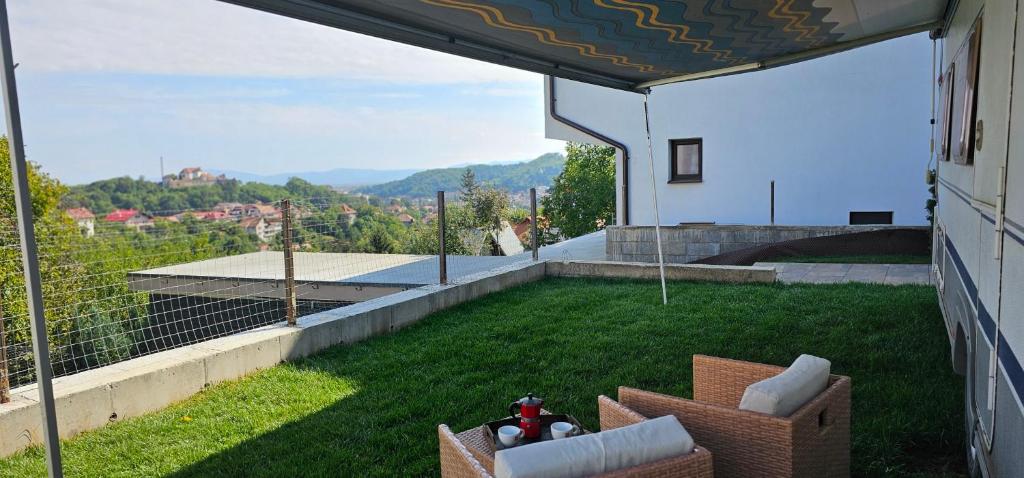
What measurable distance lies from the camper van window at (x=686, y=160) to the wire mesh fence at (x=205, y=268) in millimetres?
3917

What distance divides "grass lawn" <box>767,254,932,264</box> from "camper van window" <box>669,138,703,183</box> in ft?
12.8

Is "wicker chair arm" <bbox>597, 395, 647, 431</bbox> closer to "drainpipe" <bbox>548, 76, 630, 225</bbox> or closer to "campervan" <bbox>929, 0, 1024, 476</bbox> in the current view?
"campervan" <bbox>929, 0, 1024, 476</bbox>

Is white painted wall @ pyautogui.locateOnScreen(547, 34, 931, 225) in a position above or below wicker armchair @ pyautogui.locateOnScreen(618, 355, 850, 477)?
above

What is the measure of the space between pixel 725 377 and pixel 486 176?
57097mm

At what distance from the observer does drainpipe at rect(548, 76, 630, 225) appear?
1456cm

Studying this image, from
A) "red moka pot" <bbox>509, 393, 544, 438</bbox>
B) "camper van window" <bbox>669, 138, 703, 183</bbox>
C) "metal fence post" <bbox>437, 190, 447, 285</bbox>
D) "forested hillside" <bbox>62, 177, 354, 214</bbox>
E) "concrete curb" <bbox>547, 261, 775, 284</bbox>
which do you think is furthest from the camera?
"forested hillside" <bbox>62, 177, 354, 214</bbox>

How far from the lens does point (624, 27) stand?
14.8 ft

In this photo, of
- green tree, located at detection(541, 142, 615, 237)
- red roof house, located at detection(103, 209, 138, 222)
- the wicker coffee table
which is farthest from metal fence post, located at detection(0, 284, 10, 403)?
green tree, located at detection(541, 142, 615, 237)

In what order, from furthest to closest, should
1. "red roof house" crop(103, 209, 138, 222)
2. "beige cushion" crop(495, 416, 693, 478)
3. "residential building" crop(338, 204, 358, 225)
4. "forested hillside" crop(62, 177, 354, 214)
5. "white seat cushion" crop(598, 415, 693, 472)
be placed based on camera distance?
"forested hillside" crop(62, 177, 354, 214), "residential building" crop(338, 204, 358, 225), "red roof house" crop(103, 209, 138, 222), "white seat cushion" crop(598, 415, 693, 472), "beige cushion" crop(495, 416, 693, 478)

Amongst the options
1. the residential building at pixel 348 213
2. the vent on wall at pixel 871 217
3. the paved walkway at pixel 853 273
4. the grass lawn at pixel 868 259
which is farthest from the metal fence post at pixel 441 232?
the vent on wall at pixel 871 217

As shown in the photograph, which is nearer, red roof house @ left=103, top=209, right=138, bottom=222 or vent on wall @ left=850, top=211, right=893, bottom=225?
red roof house @ left=103, top=209, right=138, bottom=222

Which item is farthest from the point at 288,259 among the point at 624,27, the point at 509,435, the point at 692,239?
the point at 692,239

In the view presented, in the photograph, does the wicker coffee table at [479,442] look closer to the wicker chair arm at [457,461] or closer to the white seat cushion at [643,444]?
the wicker chair arm at [457,461]

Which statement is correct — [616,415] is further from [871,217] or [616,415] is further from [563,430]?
[871,217]
